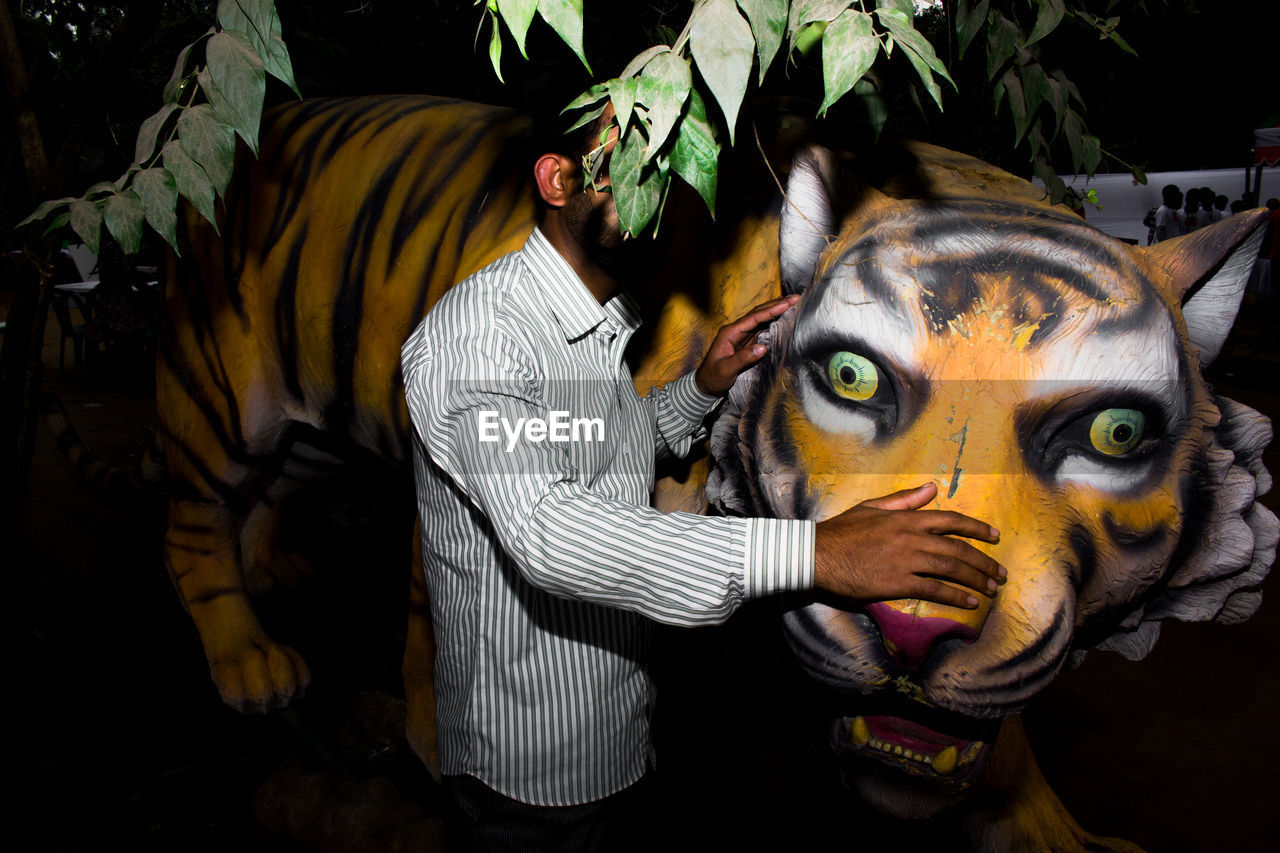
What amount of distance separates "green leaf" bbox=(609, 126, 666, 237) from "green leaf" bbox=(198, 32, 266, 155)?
0.58 meters

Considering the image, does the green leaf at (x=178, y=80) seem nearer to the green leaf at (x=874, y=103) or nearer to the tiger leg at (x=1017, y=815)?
the green leaf at (x=874, y=103)

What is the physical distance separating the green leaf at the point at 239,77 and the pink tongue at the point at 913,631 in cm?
112

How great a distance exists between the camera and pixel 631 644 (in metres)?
1.59

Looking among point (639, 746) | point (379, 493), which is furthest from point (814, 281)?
point (379, 493)

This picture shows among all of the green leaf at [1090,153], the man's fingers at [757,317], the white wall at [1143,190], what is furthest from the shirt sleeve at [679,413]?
the white wall at [1143,190]

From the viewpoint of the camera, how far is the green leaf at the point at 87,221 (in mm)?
1341

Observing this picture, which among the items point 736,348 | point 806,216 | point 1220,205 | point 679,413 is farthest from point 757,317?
point 1220,205

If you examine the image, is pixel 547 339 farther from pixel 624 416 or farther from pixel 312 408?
pixel 312 408

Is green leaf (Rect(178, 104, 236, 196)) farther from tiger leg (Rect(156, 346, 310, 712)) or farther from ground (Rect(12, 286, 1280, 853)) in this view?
ground (Rect(12, 286, 1280, 853))

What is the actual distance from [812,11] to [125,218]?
1053 mm

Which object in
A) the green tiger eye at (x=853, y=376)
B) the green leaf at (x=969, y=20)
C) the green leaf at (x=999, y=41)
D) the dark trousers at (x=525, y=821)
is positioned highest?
the green leaf at (x=969, y=20)

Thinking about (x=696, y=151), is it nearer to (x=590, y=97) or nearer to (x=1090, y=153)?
(x=590, y=97)

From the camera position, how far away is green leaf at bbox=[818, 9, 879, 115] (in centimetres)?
103

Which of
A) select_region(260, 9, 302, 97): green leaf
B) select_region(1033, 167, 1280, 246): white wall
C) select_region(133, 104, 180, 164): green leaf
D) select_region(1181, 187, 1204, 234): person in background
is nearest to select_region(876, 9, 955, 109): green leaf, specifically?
select_region(260, 9, 302, 97): green leaf
